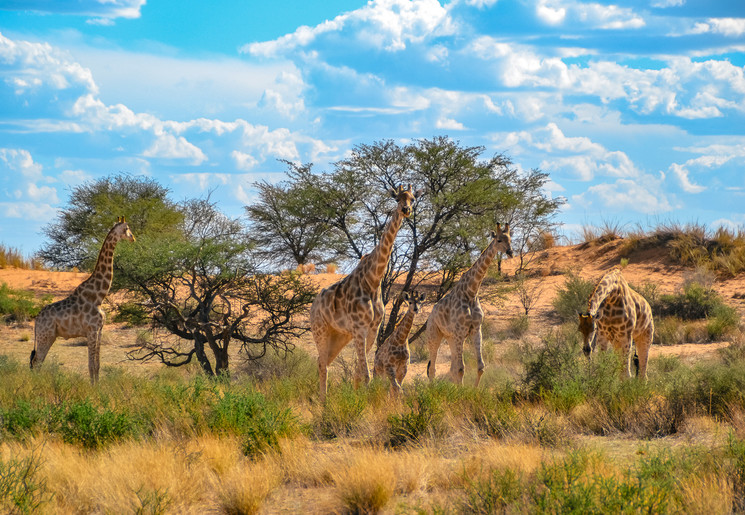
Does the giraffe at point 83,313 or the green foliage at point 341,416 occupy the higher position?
the giraffe at point 83,313

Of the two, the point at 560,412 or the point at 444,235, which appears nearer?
the point at 560,412

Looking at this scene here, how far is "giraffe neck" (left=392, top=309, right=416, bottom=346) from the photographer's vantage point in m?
11.4

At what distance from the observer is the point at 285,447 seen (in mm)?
7570

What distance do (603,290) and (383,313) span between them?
3.34 m

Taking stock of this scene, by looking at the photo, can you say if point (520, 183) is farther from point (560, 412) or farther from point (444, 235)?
point (560, 412)

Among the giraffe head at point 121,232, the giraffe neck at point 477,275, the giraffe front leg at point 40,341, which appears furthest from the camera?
the giraffe front leg at point 40,341

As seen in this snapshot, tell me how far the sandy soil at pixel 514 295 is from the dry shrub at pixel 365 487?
435 inches

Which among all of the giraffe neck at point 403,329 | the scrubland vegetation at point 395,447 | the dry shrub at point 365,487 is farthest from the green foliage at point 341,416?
the giraffe neck at point 403,329

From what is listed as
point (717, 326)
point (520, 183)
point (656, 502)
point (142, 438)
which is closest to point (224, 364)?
point (142, 438)

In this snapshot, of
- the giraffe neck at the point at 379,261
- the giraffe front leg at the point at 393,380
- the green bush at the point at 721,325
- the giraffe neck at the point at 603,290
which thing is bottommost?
the green bush at the point at 721,325

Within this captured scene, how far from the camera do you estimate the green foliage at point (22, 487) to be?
617 cm

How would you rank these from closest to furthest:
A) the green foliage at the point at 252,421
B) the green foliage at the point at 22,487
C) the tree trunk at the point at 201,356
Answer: the green foliage at the point at 22,487 → the green foliage at the point at 252,421 → the tree trunk at the point at 201,356

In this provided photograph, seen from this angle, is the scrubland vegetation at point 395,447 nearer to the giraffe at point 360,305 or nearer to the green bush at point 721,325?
the giraffe at point 360,305

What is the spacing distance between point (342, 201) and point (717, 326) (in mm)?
11398
